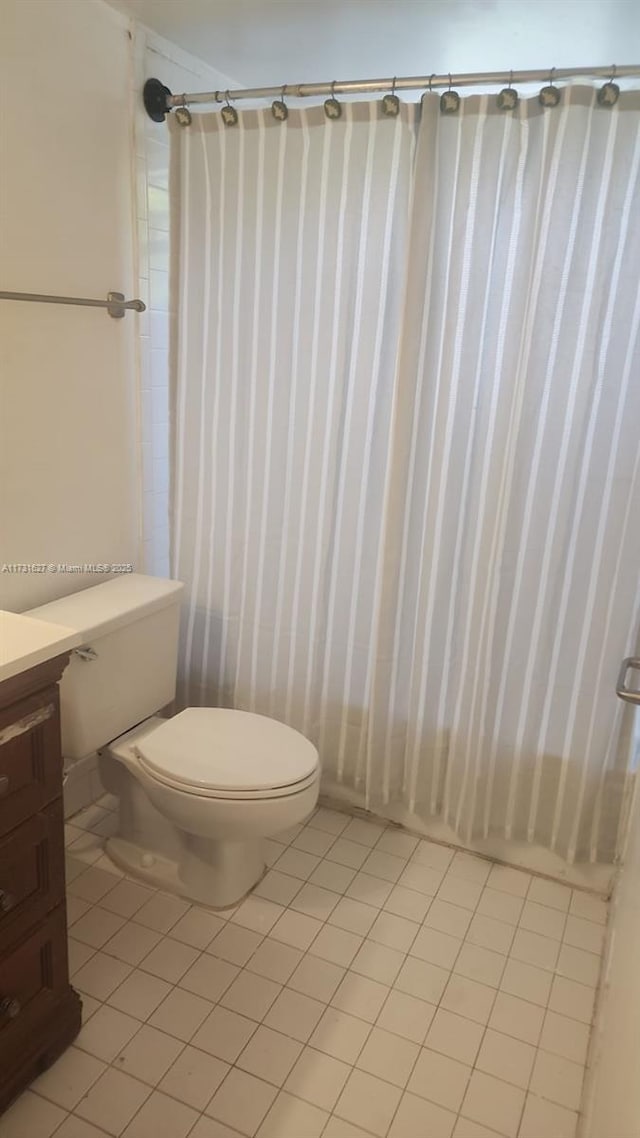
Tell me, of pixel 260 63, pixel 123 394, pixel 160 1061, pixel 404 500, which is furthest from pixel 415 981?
pixel 260 63

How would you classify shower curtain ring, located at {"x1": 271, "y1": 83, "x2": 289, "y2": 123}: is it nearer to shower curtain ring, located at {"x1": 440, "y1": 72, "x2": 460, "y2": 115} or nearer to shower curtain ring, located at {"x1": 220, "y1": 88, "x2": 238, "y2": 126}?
shower curtain ring, located at {"x1": 220, "y1": 88, "x2": 238, "y2": 126}

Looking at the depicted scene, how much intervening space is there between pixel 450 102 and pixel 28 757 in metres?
1.58

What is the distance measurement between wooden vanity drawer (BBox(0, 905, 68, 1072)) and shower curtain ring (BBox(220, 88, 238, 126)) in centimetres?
180

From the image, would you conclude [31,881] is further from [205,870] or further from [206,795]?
[205,870]

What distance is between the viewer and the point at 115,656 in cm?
186

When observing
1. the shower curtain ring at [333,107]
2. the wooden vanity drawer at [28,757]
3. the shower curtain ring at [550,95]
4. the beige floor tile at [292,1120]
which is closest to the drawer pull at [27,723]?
the wooden vanity drawer at [28,757]

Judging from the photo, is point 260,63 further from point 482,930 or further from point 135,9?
point 482,930

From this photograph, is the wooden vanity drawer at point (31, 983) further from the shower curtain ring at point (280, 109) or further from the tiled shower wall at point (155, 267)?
the shower curtain ring at point (280, 109)

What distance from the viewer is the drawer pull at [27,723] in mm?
1254

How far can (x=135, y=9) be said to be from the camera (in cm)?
179

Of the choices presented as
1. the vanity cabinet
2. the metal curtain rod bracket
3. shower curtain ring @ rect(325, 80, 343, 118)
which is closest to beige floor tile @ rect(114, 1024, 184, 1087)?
the vanity cabinet

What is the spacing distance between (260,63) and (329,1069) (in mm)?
2375

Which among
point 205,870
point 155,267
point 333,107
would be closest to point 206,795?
point 205,870

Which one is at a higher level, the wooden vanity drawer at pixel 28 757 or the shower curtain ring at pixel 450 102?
the shower curtain ring at pixel 450 102
